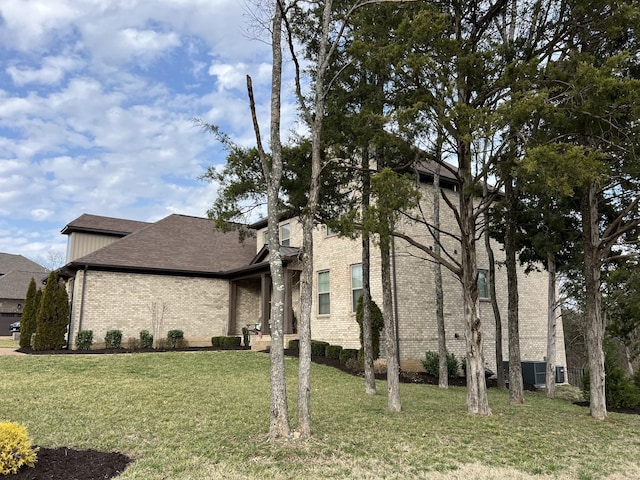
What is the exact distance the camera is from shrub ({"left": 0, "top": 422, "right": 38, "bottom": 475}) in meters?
4.48

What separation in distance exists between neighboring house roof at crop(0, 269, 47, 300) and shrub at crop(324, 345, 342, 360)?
91.3 ft

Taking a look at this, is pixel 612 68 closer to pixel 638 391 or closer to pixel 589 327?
pixel 589 327

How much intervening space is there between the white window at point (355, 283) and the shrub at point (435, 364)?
10.1ft

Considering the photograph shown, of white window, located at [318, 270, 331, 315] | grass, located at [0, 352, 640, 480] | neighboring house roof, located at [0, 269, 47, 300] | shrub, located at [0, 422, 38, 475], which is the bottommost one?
grass, located at [0, 352, 640, 480]

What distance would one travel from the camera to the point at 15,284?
37156 millimetres

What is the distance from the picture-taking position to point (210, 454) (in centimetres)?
554

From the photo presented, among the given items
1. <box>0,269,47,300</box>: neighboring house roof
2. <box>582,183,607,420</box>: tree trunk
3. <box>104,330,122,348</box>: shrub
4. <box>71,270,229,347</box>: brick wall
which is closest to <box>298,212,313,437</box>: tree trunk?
<box>582,183,607,420</box>: tree trunk

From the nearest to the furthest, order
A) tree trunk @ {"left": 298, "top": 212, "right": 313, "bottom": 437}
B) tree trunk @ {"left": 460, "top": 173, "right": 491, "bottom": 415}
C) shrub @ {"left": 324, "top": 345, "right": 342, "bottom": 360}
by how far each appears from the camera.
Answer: tree trunk @ {"left": 298, "top": 212, "right": 313, "bottom": 437} < tree trunk @ {"left": 460, "top": 173, "right": 491, "bottom": 415} < shrub @ {"left": 324, "top": 345, "right": 342, "bottom": 360}

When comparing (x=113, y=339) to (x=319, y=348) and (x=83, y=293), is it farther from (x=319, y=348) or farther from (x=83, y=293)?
(x=319, y=348)

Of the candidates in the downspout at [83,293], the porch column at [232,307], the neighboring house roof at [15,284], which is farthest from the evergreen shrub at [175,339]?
the neighboring house roof at [15,284]

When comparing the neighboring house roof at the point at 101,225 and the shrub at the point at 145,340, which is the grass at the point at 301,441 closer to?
the shrub at the point at 145,340

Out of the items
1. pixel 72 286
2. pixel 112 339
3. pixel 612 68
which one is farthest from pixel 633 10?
pixel 72 286

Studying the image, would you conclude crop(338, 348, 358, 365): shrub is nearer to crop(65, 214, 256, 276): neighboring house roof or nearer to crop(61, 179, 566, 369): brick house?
crop(61, 179, 566, 369): brick house

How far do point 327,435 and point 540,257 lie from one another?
10.8 meters
